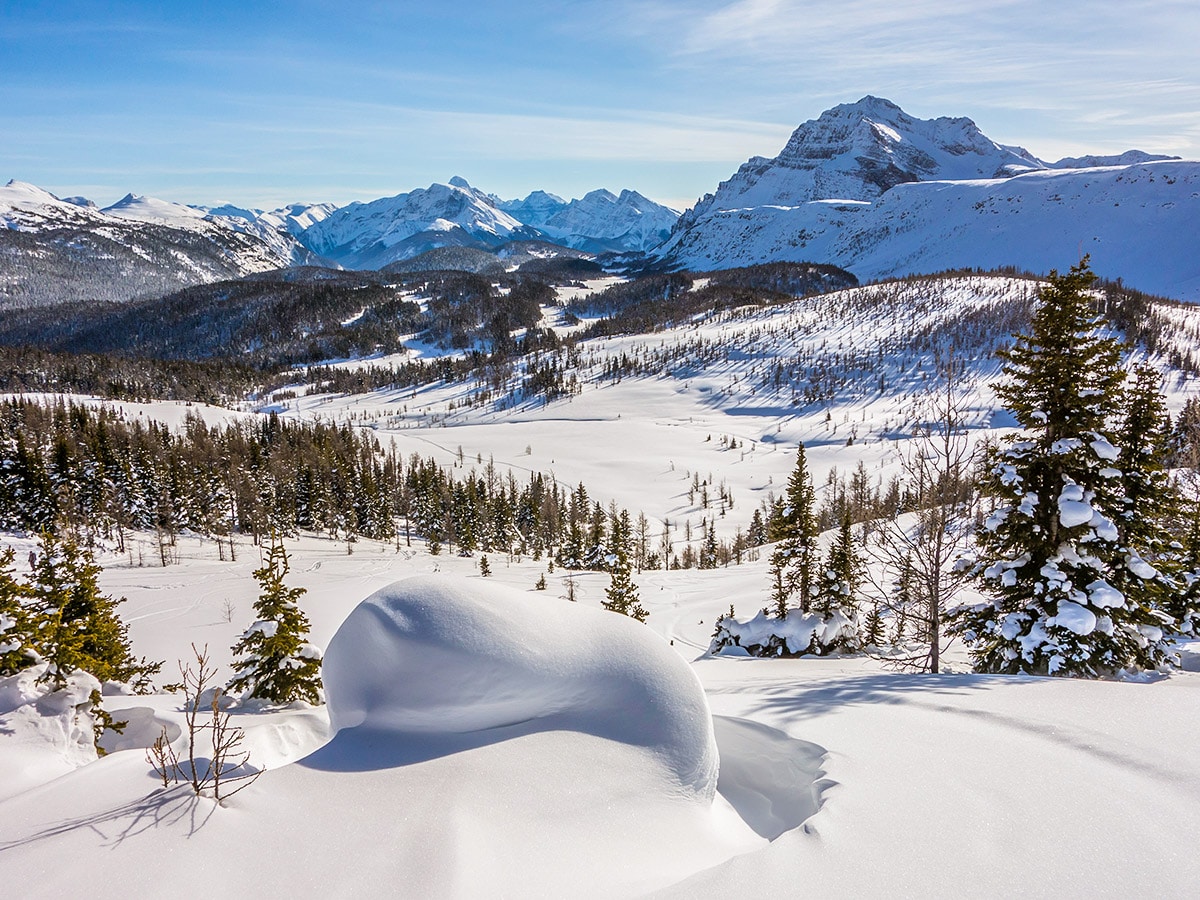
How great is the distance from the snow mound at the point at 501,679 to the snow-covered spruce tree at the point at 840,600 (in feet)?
55.6

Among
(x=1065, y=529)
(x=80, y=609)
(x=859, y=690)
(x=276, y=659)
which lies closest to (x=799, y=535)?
(x=1065, y=529)

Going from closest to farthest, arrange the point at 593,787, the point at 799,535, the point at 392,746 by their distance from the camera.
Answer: the point at 593,787 → the point at 392,746 → the point at 799,535

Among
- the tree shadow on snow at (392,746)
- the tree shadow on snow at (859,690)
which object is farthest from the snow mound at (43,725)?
the tree shadow on snow at (859,690)

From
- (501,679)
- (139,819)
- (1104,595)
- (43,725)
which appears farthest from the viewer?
(1104,595)

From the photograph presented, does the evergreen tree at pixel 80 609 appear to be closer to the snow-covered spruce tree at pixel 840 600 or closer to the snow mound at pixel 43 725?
the snow mound at pixel 43 725

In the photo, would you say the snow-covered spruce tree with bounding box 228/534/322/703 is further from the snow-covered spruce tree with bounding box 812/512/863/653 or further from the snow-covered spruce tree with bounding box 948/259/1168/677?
the snow-covered spruce tree with bounding box 812/512/863/653

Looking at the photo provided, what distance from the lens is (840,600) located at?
22234 mm

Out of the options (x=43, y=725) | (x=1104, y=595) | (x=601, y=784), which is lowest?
(x=1104, y=595)

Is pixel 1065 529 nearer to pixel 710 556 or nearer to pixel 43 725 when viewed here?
pixel 43 725

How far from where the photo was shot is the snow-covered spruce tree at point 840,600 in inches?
831

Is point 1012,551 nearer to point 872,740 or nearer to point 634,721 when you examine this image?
point 872,740

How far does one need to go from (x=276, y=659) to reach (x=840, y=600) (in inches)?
751

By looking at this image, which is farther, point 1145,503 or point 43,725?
point 1145,503

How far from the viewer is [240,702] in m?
12.8
